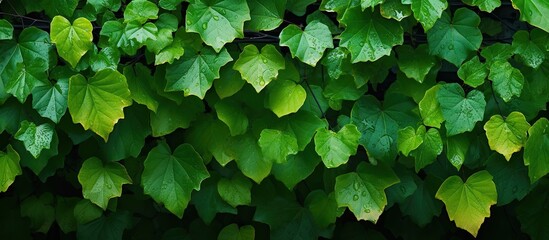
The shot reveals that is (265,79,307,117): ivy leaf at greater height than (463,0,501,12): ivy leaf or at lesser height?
lesser

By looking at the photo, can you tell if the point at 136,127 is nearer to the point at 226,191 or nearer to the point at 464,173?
the point at 226,191

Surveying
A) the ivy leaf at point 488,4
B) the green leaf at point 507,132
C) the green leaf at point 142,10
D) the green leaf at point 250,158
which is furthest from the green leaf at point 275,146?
the ivy leaf at point 488,4

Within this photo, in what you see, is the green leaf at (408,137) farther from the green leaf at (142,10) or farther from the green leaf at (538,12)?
the green leaf at (142,10)

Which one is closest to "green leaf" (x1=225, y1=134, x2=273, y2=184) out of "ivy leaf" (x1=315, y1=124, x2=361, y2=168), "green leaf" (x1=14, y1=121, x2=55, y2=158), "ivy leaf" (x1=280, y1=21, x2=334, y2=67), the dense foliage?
the dense foliage

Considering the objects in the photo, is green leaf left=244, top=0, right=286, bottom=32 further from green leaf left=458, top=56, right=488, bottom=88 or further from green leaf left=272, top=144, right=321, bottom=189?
green leaf left=458, top=56, right=488, bottom=88

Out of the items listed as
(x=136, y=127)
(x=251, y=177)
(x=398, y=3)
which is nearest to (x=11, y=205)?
(x=136, y=127)

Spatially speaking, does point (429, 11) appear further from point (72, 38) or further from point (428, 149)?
point (72, 38)
